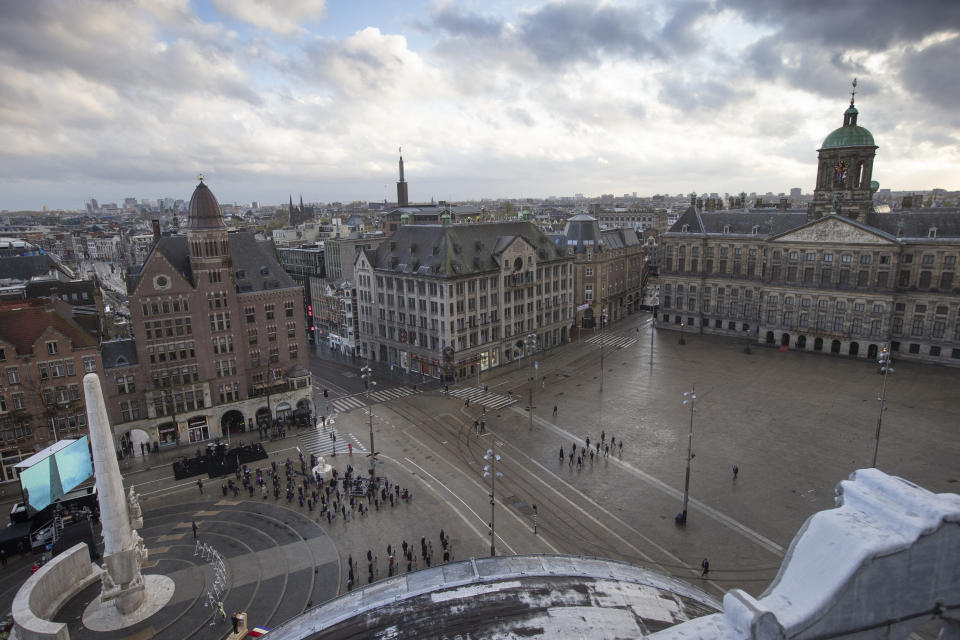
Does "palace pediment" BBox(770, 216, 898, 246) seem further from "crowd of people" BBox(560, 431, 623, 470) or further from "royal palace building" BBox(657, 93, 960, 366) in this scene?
"crowd of people" BBox(560, 431, 623, 470)

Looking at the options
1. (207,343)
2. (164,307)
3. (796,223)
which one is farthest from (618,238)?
(164,307)

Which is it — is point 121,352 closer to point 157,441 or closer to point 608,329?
point 157,441

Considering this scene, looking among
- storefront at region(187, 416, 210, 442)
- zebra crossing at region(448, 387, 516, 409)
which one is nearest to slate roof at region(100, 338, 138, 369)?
storefront at region(187, 416, 210, 442)

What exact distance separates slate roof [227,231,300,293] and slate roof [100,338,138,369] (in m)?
13.1

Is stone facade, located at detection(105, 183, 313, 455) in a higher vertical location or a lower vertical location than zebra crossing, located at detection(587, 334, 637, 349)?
higher

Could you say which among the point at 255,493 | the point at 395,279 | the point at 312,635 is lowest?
the point at 255,493

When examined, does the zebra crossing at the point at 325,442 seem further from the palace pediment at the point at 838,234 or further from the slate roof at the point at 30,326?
the palace pediment at the point at 838,234

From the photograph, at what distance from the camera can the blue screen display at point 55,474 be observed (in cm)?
4419

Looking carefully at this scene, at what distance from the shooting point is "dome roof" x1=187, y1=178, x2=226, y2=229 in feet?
206

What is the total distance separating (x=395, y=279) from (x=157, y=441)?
40481 millimetres

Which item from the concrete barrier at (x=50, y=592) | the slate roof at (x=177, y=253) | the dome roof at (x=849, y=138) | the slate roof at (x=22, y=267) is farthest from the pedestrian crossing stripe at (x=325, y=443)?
the dome roof at (x=849, y=138)

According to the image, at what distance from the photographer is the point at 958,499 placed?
9453 mm

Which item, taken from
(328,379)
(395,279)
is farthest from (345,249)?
(328,379)

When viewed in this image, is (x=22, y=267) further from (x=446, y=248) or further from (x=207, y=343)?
(x=446, y=248)
